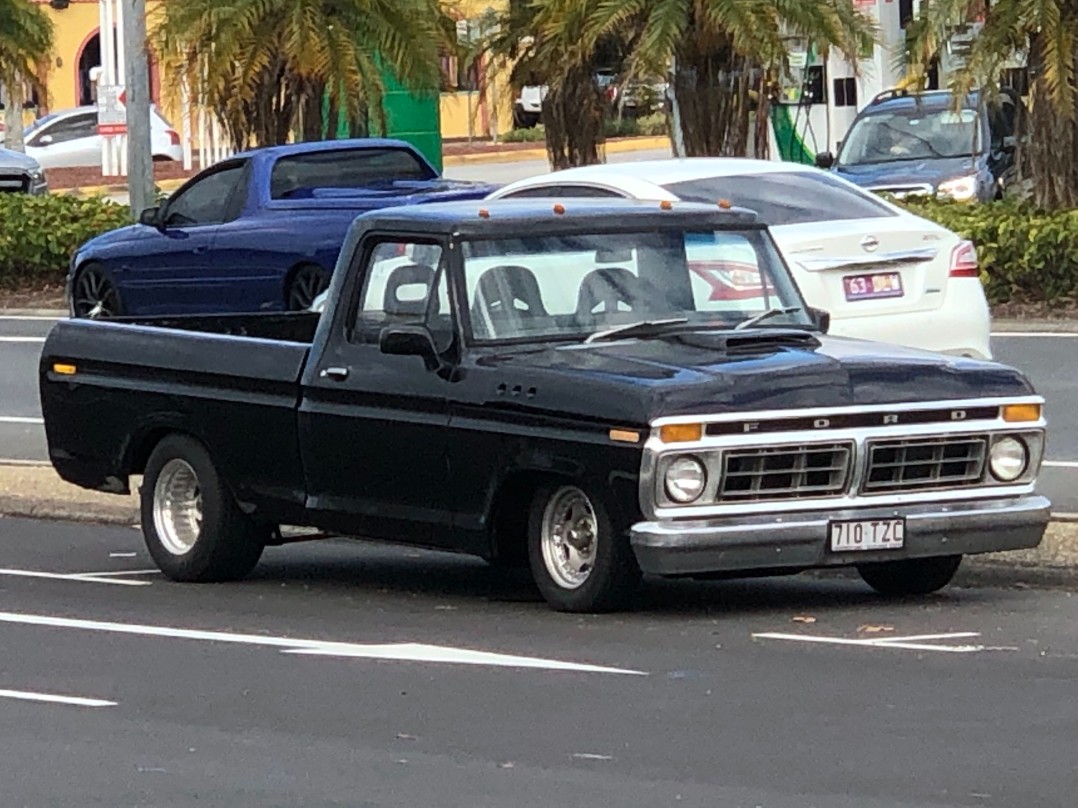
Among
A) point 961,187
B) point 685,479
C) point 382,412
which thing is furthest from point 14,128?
point 685,479

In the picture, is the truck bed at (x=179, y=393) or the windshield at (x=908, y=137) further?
the windshield at (x=908, y=137)

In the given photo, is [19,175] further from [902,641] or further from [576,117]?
[902,641]

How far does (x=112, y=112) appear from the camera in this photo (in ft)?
123

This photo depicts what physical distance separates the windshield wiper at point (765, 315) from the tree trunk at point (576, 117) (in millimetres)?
17987

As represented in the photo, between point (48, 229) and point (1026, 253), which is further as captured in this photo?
point (48, 229)

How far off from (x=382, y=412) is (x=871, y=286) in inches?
193

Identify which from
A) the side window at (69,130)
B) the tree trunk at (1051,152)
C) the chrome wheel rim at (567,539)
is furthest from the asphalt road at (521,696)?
the side window at (69,130)

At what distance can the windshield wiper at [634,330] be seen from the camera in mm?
11516

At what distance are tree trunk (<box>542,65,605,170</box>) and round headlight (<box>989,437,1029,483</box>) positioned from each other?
61.7ft

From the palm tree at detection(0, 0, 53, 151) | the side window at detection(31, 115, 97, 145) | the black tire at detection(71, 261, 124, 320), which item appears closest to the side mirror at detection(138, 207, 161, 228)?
the black tire at detection(71, 261, 124, 320)

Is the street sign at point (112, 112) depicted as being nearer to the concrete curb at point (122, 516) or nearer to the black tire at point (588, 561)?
the concrete curb at point (122, 516)

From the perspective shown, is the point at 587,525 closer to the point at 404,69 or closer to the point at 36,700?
the point at 36,700

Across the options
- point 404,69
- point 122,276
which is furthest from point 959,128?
point 122,276

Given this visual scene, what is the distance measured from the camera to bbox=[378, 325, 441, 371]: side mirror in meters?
11.5
